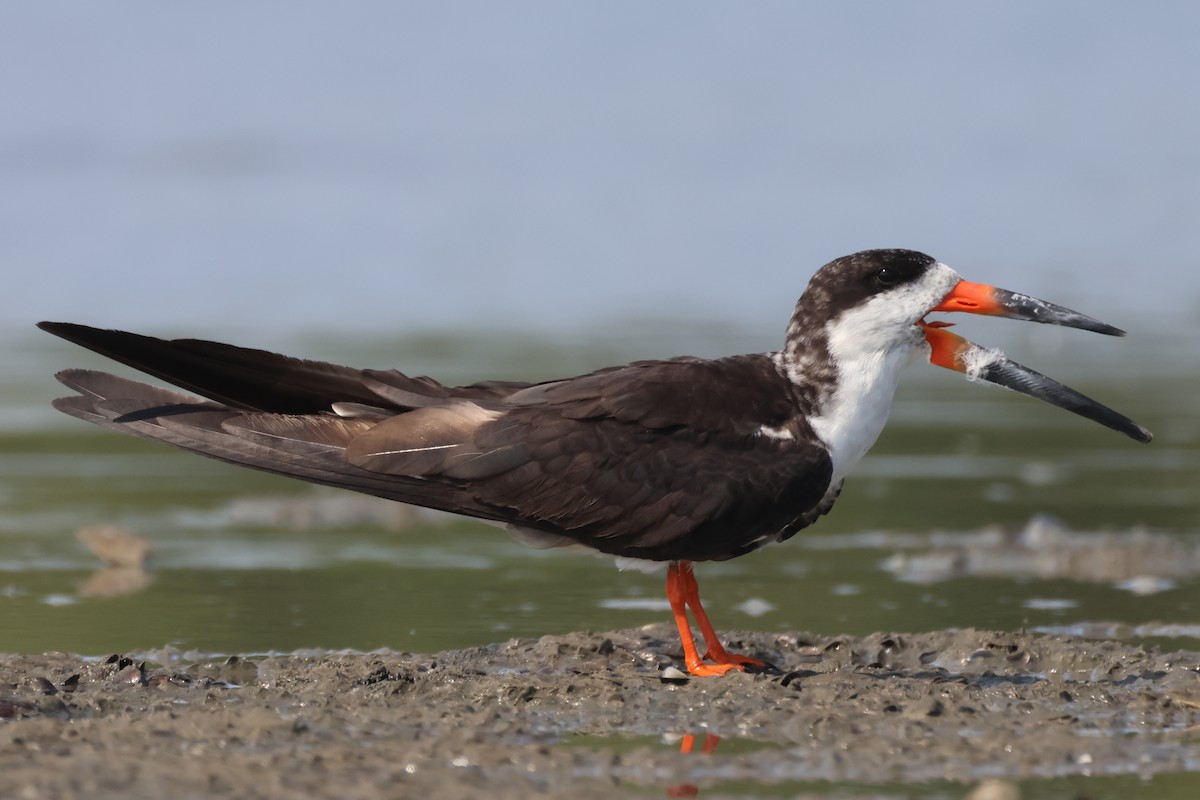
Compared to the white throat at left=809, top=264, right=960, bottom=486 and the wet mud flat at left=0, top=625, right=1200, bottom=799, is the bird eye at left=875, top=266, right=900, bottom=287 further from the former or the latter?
the wet mud flat at left=0, top=625, right=1200, bottom=799

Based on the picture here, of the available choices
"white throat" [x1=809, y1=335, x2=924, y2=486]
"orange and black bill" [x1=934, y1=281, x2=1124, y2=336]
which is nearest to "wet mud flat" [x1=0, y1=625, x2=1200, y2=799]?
"white throat" [x1=809, y1=335, x2=924, y2=486]

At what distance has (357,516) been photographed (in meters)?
9.16

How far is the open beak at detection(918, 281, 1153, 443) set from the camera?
596 centimetres

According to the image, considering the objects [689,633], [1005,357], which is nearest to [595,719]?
[689,633]

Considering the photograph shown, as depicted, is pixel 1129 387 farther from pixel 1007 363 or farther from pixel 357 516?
pixel 1007 363

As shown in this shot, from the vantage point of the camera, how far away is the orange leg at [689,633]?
5.75 meters

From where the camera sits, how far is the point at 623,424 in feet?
19.0

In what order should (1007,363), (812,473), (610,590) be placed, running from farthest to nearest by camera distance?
(610,590) < (1007,363) < (812,473)

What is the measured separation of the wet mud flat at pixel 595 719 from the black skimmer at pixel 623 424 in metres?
0.44

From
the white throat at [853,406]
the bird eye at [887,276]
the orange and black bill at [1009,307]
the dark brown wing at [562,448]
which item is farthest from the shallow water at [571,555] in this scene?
the bird eye at [887,276]

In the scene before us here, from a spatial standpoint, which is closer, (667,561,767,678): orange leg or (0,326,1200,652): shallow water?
(667,561,767,678): orange leg

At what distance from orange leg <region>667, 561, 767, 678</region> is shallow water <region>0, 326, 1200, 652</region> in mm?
726

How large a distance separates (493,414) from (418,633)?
41.0 inches

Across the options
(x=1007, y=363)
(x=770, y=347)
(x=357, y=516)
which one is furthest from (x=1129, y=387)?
(x=1007, y=363)
